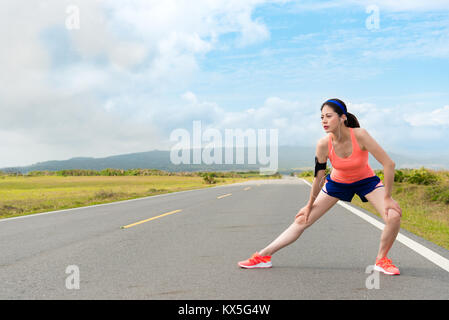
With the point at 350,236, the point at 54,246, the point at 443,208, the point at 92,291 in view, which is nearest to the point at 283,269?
the point at 92,291

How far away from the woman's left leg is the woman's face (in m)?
1.00

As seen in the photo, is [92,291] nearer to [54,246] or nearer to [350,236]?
[54,246]

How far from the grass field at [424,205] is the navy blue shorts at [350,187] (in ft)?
8.41

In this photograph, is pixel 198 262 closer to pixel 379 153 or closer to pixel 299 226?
pixel 299 226

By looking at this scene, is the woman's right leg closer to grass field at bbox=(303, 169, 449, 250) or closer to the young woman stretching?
the young woman stretching

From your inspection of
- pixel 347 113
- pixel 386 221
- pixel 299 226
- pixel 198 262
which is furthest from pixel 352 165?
pixel 198 262

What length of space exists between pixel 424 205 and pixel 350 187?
961cm

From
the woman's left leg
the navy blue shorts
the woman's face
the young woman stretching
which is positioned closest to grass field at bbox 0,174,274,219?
the young woman stretching

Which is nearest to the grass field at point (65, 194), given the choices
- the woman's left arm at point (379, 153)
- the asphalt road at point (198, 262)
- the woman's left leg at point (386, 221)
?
the asphalt road at point (198, 262)

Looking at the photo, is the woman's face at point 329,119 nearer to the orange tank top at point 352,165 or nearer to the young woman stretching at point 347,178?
the young woman stretching at point 347,178

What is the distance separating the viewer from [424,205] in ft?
44.0

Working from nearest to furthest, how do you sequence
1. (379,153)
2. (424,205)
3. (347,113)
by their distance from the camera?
(379,153) < (347,113) < (424,205)

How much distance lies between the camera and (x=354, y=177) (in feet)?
16.5

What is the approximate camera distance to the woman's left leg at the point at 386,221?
4.79 m
